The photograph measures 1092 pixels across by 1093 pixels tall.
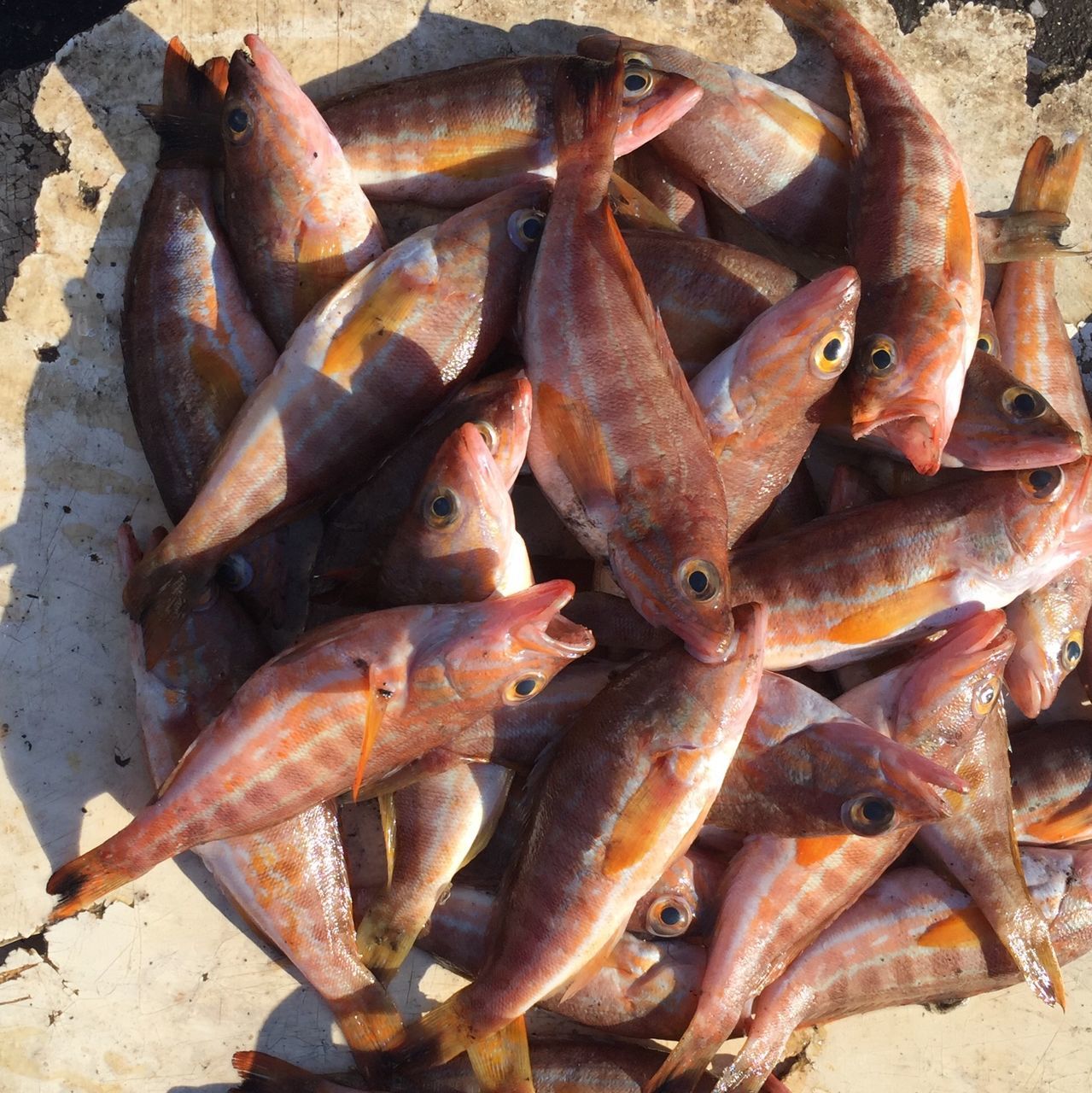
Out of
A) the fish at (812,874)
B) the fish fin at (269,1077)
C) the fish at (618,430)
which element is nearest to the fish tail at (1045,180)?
the fish at (812,874)

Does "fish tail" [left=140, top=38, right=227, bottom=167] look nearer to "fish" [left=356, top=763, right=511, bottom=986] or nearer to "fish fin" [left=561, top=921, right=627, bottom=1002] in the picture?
"fish" [left=356, top=763, right=511, bottom=986]

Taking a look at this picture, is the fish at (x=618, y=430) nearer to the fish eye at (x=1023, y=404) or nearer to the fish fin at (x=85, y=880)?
the fish eye at (x=1023, y=404)

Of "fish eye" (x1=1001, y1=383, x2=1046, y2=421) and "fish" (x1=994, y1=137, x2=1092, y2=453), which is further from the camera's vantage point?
"fish" (x1=994, y1=137, x2=1092, y2=453)

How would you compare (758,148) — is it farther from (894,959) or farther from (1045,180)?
(894,959)

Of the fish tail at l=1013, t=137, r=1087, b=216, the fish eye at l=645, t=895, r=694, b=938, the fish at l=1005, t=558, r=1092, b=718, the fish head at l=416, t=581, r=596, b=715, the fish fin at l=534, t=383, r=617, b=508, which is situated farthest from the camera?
the fish tail at l=1013, t=137, r=1087, b=216

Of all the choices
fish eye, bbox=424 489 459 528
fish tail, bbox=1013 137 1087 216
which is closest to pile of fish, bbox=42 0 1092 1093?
fish eye, bbox=424 489 459 528

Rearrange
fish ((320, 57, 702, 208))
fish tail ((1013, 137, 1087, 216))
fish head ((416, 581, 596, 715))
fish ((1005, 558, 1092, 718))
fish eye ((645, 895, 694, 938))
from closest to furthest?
fish head ((416, 581, 596, 715))
fish eye ((645, 895, 694, 938))
fish ((320, 57, 702, 208))
fish ((1005, 558, 1092, 718))
fish tail ((1013, 137, 1087, 216))

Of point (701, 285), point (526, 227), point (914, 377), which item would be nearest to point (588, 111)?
point (526, 227)

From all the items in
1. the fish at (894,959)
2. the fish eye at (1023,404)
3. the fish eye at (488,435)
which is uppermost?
the fish eye at (488,435)
